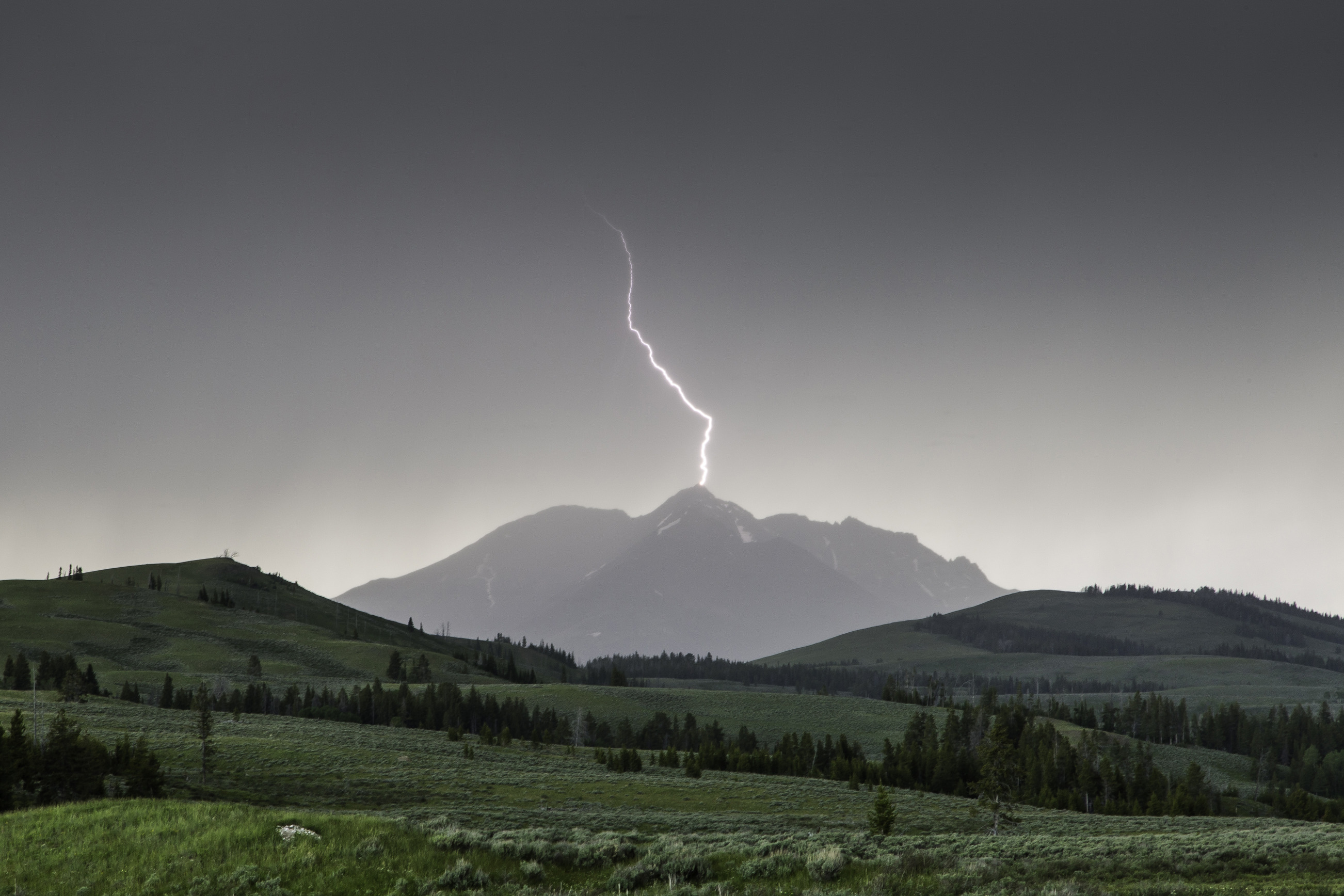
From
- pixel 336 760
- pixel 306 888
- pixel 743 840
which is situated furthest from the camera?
pixel 336 760

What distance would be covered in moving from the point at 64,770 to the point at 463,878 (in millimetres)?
40023

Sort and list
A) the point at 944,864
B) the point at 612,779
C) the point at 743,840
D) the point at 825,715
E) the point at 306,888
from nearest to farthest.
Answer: the point at 306,888, the point at 944,864, the point at 743,840, the point at 612,779, the point at 825,715

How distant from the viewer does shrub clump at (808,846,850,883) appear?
1681 centimetres

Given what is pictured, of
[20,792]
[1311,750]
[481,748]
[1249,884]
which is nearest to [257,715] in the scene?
[481,748]

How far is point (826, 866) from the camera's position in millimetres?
17047

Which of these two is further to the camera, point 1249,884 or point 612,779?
point 612,779

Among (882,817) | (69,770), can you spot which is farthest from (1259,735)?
(69,770)

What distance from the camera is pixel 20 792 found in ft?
142

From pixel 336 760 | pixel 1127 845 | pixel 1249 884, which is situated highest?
pixel 1249 884

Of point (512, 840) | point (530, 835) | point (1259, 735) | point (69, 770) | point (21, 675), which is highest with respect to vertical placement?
point (512, 840)

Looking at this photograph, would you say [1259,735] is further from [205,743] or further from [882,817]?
[205,743]

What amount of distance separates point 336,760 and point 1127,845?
5705cm

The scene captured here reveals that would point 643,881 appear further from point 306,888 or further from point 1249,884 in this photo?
point 1249,884

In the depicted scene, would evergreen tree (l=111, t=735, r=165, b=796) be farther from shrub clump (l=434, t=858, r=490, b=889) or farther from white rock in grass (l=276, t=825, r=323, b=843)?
shrub clump (l=434, t=858, r=490, b=889)
